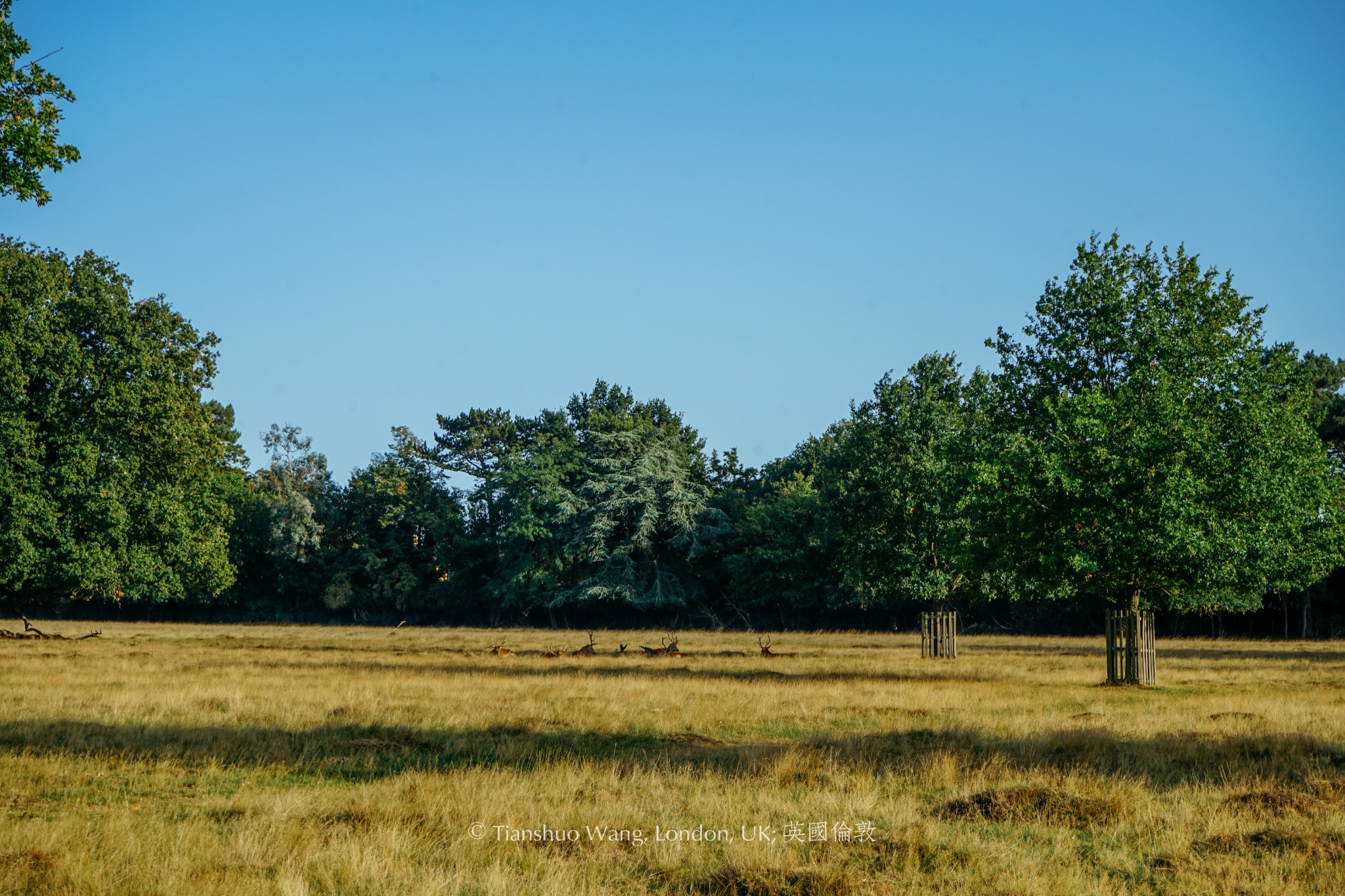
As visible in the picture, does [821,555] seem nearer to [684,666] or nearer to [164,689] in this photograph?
[684,666]

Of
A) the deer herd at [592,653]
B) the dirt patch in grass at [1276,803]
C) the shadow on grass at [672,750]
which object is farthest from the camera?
the deer herd at [592,653]

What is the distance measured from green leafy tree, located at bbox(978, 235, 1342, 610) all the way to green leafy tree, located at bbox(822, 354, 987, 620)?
23.9 feet

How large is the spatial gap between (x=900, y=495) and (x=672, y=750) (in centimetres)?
2459

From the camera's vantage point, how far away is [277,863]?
24.8 ft

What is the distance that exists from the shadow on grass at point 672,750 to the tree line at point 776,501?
911cm

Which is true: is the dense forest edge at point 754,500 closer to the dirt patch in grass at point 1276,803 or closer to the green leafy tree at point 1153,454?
the green leafy tree at point 1153,454

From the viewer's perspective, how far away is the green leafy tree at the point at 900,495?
35719mm

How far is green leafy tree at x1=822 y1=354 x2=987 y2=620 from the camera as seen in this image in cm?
3572

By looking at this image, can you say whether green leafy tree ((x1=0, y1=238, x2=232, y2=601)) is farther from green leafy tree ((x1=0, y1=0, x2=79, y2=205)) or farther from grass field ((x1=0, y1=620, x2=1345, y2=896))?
green leafy tree ((x1=0, y1=0, x2=79, y2=205))

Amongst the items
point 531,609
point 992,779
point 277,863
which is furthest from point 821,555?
point 277,863

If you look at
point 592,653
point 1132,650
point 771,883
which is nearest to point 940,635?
point 1132,650

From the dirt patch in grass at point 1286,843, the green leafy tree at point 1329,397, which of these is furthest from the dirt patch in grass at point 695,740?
the green leafy tree at point 1329,397

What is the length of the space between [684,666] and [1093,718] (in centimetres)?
1533

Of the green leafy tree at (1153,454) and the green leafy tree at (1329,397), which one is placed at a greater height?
the green leafy tree at (1329,397)
